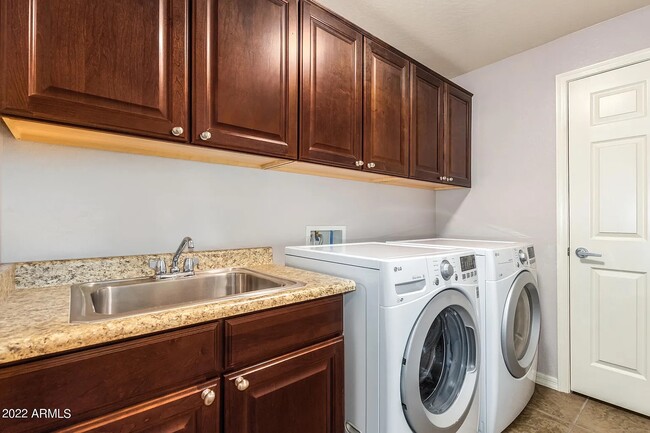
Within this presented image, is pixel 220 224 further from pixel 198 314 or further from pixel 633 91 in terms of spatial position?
pixel 633 91

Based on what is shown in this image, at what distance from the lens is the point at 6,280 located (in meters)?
0.99

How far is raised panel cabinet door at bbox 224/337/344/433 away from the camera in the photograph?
0.94m

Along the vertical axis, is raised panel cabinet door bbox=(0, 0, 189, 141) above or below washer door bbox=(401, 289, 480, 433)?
above

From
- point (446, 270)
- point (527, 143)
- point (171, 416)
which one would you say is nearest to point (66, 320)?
point (171, 416)

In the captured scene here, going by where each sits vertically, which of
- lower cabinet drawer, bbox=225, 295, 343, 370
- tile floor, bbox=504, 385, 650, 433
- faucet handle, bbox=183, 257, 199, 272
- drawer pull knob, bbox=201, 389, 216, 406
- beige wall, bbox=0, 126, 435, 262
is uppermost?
beige wall, bbox=0, 126, 435, 262

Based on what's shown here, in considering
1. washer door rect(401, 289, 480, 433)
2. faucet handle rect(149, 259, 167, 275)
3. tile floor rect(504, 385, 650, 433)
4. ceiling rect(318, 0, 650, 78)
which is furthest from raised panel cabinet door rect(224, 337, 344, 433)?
ceiling rect(318, 0, 650, 78)

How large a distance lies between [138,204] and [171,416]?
910 millimetres

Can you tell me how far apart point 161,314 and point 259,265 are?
88cm

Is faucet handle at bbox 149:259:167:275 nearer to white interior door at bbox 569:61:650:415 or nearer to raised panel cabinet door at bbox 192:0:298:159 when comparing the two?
raised panel cabinet door at bbox 192:0:298:159

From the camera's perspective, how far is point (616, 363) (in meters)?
1.95

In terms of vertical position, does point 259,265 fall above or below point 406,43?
below

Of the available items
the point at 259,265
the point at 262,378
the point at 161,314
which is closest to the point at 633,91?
the point at 259,265

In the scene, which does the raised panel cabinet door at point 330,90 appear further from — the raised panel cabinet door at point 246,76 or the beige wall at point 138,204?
the beige wall at point 138,204

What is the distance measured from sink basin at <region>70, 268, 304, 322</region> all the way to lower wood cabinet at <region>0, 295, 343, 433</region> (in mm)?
160
